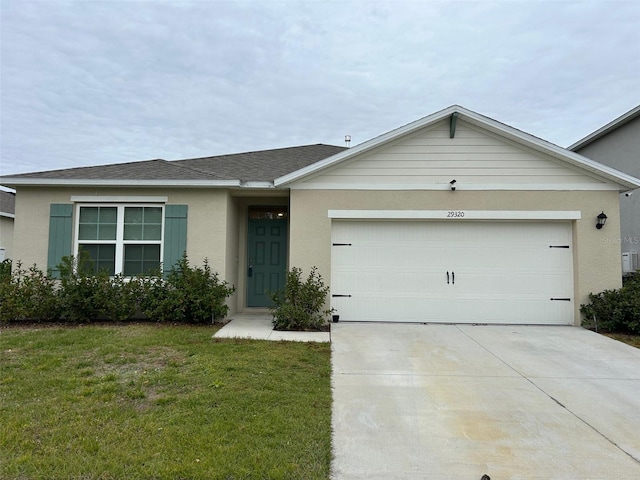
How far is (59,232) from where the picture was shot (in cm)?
727

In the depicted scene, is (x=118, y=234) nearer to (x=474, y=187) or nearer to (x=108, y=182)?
(x=108, y=182)

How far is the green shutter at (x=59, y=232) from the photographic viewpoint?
7223 millimetres

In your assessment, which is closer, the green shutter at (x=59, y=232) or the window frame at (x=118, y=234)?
the green shutter at (x=59, y=232)

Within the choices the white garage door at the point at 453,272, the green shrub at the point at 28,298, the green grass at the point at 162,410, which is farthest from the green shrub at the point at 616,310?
the green shrub at the point at 28,298

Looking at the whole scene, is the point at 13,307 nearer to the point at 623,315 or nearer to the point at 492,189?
the point at 492,189

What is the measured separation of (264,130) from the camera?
1988 cm

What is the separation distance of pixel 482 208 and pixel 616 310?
2973 mm

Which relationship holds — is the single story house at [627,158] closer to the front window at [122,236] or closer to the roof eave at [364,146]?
the roof eave at [364,146]

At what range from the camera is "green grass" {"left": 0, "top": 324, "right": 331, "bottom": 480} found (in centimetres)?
245

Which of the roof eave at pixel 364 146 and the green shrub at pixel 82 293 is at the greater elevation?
the roof eave at pixel 364 146

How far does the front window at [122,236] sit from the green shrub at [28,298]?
2.87 feet

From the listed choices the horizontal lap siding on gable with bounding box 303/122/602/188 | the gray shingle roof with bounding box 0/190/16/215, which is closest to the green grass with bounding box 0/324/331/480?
the horizontal lap siding on gable with bounding box 303/122/602/188

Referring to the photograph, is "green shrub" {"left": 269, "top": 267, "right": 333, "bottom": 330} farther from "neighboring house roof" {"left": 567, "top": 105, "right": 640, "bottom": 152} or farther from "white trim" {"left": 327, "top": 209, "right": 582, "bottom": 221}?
"neighboring house roof" {"left": 567, "top": 105, "right": 640, "bottom": 152}

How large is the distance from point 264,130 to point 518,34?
13.0 m
